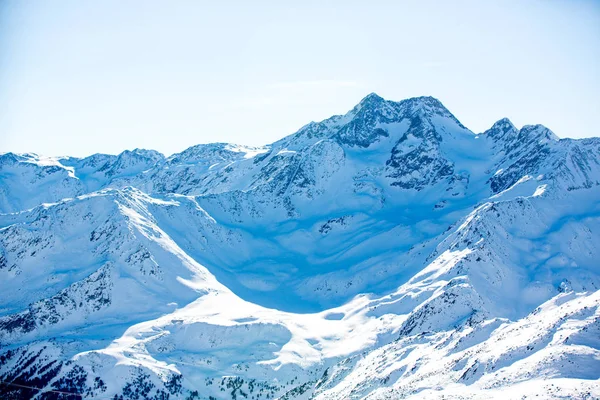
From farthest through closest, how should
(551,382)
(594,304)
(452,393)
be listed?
(594,304) < (452,393) < (551,382)

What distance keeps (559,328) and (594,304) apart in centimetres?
1556

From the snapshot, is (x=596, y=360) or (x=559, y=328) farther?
(x=559, y=328)

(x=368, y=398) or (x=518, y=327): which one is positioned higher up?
(x=518, y=327)

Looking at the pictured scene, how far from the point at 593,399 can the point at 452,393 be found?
37.5 m

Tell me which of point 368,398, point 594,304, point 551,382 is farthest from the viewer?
point 368,398

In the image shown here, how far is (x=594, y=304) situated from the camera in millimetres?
176125

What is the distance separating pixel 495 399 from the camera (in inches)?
5763

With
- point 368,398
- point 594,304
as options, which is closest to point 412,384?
point 368,398

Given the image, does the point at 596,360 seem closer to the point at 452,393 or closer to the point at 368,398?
the point at 452,393

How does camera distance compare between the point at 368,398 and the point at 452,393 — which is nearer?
the point at 452,393

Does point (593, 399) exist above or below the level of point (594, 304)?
below

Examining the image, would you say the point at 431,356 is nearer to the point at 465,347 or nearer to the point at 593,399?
the point at 465,347

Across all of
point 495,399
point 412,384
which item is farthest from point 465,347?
point 495,399

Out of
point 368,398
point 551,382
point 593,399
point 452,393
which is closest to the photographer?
point 593,399
